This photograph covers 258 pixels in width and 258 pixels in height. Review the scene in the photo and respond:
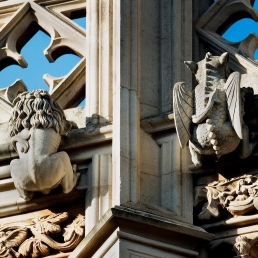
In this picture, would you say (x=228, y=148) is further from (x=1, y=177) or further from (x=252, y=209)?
(x=1, y=177)

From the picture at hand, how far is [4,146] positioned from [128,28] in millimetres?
1105

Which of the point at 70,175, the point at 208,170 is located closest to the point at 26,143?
the point at 70,175

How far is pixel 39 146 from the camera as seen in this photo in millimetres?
13609

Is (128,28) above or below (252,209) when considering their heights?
above

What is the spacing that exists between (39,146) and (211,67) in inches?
47.0

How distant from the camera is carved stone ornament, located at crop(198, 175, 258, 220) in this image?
43.2 ft

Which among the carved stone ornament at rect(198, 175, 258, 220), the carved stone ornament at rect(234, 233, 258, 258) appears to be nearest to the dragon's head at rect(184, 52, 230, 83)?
the carved stone ornament at rect(198, 175, 258, 220)

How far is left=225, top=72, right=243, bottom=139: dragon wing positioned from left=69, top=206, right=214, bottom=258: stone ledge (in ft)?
2.18

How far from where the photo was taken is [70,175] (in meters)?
13.7

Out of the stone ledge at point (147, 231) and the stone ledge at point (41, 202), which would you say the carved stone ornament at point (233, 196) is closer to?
the stone ledge at point (147, 231)

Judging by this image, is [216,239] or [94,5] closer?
[216,239]

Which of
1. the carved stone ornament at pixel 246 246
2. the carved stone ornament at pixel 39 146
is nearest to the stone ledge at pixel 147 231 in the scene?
the carved stone ornament at pixel 246 246

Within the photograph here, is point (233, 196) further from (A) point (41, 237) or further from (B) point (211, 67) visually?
(A) point (41, 237)

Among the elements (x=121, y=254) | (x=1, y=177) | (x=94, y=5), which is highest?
(x=94, y=5)
